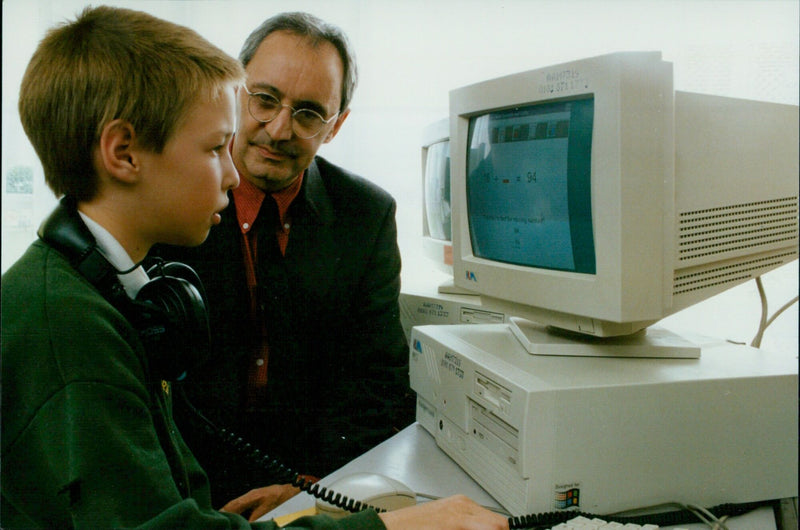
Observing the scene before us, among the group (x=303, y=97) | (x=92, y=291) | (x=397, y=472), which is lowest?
(x=397, y=472)

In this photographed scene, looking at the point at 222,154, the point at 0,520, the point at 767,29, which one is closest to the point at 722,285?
the point at 767,29

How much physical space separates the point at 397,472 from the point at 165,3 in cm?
144

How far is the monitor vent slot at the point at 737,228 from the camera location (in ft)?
2.88

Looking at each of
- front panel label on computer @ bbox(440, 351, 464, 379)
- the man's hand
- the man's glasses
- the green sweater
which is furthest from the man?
the green sweater

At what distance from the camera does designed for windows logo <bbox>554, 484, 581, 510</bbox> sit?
76 centimetres

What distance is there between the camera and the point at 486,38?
1688 millimetres

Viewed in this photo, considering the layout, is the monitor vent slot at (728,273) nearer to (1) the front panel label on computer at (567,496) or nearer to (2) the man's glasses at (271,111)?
(1) the front panel label on computer at (567,496)

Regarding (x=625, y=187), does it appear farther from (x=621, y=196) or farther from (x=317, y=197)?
(x=317, y=197)

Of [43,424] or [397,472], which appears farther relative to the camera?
[397,472]

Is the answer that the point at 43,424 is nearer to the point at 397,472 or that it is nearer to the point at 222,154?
the point at 222,154

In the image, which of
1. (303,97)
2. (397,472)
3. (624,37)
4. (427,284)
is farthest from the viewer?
(427,284)

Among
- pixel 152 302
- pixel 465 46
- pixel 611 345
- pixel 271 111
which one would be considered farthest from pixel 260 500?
pixel 465 46

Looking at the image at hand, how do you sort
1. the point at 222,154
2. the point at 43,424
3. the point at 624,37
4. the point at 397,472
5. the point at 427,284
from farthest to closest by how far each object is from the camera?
the point at 427,284, the point at 624,37, the point at 397,472, the point at 222,154, the point at 43,424

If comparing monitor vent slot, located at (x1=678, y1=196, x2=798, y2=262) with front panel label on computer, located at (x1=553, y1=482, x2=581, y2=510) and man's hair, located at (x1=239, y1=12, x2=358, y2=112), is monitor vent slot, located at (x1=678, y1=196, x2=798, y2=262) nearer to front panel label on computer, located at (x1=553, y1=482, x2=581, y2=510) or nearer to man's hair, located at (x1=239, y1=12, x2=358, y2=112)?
front panel label on computer, located at (x1=553, y1=482, x2=581, y2=510)
